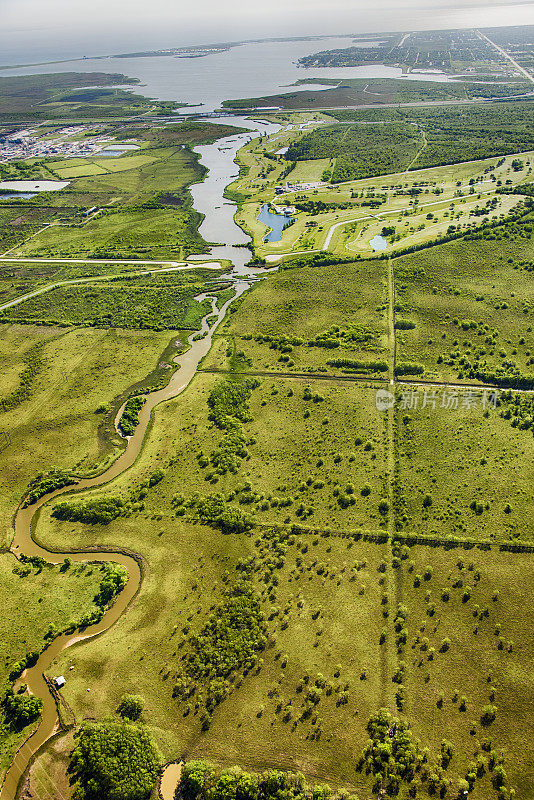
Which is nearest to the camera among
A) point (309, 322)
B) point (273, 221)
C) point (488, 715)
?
point (488, 715)

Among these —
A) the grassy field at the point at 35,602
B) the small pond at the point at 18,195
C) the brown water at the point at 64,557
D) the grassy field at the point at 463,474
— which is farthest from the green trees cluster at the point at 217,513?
the small pond at the point at 18,195

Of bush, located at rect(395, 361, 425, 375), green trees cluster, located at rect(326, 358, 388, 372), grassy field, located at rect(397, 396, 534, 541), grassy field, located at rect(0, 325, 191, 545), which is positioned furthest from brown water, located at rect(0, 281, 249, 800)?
bush, located at rect(395, 361, 425, 375)

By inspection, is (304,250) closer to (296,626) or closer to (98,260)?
(98,260)

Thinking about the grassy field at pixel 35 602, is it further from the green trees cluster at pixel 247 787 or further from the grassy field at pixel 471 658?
the grassy field at pixel 471 658

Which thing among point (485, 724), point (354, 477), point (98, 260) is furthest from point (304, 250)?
point (485, 724)

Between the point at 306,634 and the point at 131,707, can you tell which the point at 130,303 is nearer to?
the point at 306,634

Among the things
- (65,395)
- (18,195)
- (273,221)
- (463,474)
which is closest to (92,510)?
(65,395)

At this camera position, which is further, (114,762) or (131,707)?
(131,707)
